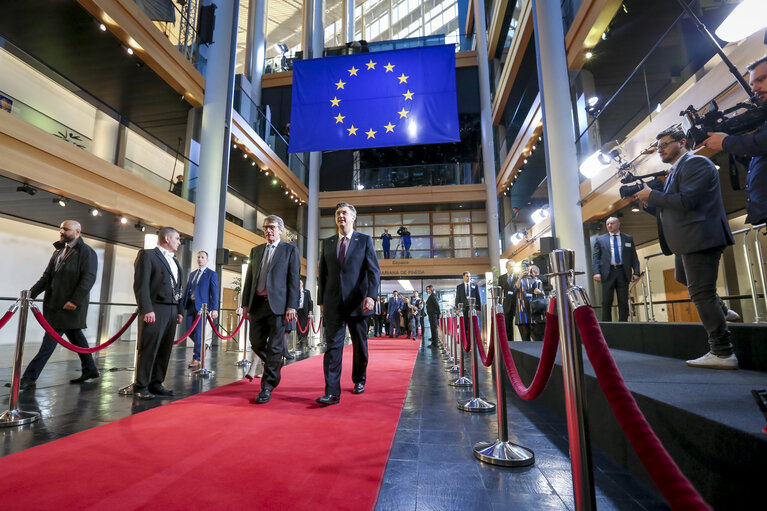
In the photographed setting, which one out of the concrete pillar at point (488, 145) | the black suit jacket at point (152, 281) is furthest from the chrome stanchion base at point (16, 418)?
the concrete pillar at point (488, 145)

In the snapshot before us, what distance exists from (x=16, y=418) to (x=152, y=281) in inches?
52.5

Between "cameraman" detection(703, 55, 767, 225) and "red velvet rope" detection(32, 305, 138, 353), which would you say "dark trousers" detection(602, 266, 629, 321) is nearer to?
"cameraman" detection(703, 55, 767, 225)

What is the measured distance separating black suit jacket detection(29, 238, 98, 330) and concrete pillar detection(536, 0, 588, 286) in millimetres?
7994

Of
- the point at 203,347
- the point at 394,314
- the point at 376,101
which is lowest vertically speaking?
the point at 203,347

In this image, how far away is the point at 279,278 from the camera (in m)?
3.36

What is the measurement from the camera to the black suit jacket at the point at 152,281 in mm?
3455

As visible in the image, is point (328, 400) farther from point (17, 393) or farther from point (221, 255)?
point (221, 255)

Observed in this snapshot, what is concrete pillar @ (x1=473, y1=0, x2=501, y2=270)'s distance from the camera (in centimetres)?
1616

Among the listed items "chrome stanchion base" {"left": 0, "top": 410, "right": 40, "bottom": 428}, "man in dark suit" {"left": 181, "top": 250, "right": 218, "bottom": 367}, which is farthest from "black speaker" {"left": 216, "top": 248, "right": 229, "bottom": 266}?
"chrome stanchion base" {"left": 0, "top": 410, "right": 40, "bottom": 428}

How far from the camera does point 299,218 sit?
706 inches

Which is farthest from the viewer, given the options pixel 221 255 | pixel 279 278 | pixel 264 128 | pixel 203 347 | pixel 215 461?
pixel 264 128

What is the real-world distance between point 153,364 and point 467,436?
294 cm

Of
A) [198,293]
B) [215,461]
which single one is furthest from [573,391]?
[198,293]

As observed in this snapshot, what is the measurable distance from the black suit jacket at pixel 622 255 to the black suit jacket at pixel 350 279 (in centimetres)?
318
